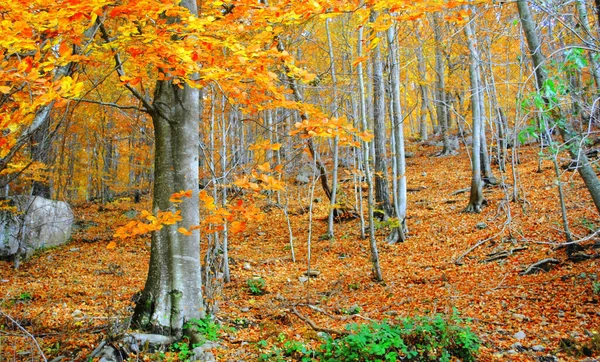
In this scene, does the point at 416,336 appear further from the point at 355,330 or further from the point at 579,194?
the point at 579,194

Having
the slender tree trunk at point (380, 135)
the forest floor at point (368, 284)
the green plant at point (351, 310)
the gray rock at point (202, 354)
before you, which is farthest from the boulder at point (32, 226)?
the slender tree trunk at point (380, 135)

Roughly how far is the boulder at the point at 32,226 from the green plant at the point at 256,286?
675cm

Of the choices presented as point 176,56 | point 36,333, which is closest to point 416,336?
point 176,56

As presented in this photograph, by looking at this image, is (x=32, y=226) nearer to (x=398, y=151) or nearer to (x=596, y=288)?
(x=398, y=151)

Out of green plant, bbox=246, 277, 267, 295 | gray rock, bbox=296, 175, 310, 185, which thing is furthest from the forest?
gray rock, bbox=296, 175, 310, 185

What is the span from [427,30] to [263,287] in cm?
1161

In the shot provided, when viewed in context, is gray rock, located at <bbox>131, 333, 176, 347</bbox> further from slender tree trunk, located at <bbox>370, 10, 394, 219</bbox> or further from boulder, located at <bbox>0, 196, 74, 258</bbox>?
boulder, located at <bbox>0, 196, 74, 258</bbox>

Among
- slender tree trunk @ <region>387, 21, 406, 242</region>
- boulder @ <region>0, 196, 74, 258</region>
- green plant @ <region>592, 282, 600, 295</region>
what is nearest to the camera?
green plant @ <region>592, 282, 600, 295</region>

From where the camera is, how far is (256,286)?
7.29 m

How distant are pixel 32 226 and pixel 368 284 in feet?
34.6

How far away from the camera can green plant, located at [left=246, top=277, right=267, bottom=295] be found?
710 cm

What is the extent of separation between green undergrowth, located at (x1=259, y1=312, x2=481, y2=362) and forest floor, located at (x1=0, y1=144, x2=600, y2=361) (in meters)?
0.33

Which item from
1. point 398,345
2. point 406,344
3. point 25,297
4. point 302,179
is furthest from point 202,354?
point 302,179

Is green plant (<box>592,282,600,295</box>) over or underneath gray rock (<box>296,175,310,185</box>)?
underneath
